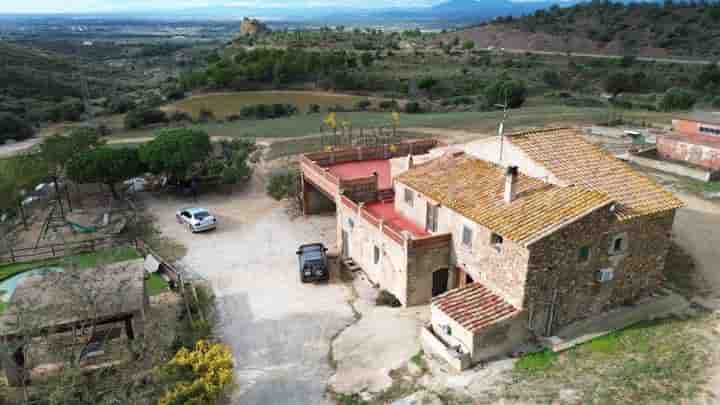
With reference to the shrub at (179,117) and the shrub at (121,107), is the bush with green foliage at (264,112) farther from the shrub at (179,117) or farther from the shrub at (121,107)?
the shrub at (121,107)

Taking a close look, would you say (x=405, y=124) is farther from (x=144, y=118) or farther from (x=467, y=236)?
(x=467, y=236)

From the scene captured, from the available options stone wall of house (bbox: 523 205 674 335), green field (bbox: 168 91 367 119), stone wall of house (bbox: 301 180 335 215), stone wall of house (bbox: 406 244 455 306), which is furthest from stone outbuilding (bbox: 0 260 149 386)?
green field (bbox: 168 91 367 119)

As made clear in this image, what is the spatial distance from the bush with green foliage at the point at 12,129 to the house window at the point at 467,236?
6291 centimetres

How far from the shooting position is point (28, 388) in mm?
18016

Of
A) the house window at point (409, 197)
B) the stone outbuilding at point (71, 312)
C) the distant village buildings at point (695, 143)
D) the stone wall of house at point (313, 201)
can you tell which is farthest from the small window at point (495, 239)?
the distant village buildings at point (695, 143)

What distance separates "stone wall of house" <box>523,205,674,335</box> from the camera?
1831 centimetres

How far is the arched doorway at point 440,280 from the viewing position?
23.0 metres

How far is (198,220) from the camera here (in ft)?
109

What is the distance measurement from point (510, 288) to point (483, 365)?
9.55ft

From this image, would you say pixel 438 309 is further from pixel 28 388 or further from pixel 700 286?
pixel 28 388

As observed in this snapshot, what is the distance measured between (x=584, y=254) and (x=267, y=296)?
1421 centimetres

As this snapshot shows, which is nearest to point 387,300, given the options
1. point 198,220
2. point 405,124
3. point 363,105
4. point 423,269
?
point 423,269

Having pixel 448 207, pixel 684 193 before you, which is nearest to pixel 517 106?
pixel 684 193

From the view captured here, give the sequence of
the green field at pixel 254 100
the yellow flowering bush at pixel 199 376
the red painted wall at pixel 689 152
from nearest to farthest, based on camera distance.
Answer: the yellow flowering bush at pixel 199 376 < the red painted wall at pixel 689 152 < the green field at pixel 254 100
